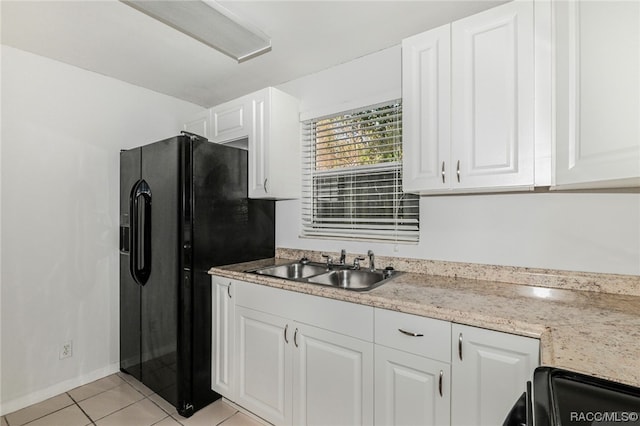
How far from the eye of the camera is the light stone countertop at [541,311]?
0.85 metres

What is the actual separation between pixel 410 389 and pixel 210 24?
209 cm

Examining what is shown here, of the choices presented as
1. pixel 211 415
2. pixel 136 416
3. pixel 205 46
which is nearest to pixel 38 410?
pixel 136 416

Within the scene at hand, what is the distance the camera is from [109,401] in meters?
2.27

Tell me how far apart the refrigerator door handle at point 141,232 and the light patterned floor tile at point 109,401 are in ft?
2.70

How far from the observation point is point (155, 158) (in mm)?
2281

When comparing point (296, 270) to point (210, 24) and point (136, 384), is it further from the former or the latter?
point (210, 24)

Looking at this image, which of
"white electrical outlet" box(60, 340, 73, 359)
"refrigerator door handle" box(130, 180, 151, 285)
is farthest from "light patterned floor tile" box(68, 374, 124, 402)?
"refrigerator door handle" box(130, 180, 151, 285)

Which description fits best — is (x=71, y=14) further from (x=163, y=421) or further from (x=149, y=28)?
(x=163, y=421)

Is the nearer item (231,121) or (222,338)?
(222,338)

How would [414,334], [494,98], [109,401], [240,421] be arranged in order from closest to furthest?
[414,334] < [494,98] < [240,421] < [109,401]

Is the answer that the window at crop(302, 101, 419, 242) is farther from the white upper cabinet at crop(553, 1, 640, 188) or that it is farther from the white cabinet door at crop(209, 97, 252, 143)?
the white upper cabinet at crop(553, 1, 640, 188)

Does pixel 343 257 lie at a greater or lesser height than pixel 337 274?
greater

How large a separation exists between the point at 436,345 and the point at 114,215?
2.67 meters

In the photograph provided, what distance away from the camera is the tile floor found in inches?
80.2
